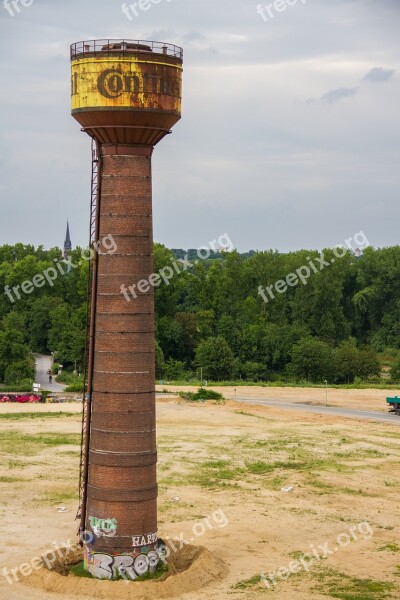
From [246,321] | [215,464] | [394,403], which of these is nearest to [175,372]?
[246,321]

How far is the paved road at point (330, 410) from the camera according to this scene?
80.4 metres

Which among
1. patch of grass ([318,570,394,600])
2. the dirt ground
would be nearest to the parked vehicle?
the dirt ground

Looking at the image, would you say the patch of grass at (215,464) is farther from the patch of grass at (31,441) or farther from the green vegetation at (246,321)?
the green vegetation at (246,321)

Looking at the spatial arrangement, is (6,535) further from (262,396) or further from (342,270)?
(342,270)

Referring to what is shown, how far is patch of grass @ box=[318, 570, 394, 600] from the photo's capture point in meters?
33.1

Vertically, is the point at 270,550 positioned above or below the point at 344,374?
below

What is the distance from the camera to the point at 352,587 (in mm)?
34125

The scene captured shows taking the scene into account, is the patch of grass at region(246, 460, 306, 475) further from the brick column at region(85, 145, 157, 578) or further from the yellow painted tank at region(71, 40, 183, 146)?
the yellow painted tank at region(71, 40, 183, 146)

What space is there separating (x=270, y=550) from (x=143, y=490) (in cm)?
857

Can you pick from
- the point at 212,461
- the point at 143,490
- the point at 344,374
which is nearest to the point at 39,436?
the point at 212,461

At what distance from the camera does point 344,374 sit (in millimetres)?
109625

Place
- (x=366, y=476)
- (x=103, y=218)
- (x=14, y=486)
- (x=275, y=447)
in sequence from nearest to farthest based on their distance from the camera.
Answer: (x=103, y=218), (x=14, y=486), (x=366, y=476), (x=275, y=447)

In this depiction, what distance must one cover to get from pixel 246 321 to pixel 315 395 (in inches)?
1196

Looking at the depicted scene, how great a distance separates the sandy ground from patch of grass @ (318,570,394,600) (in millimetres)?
52313
